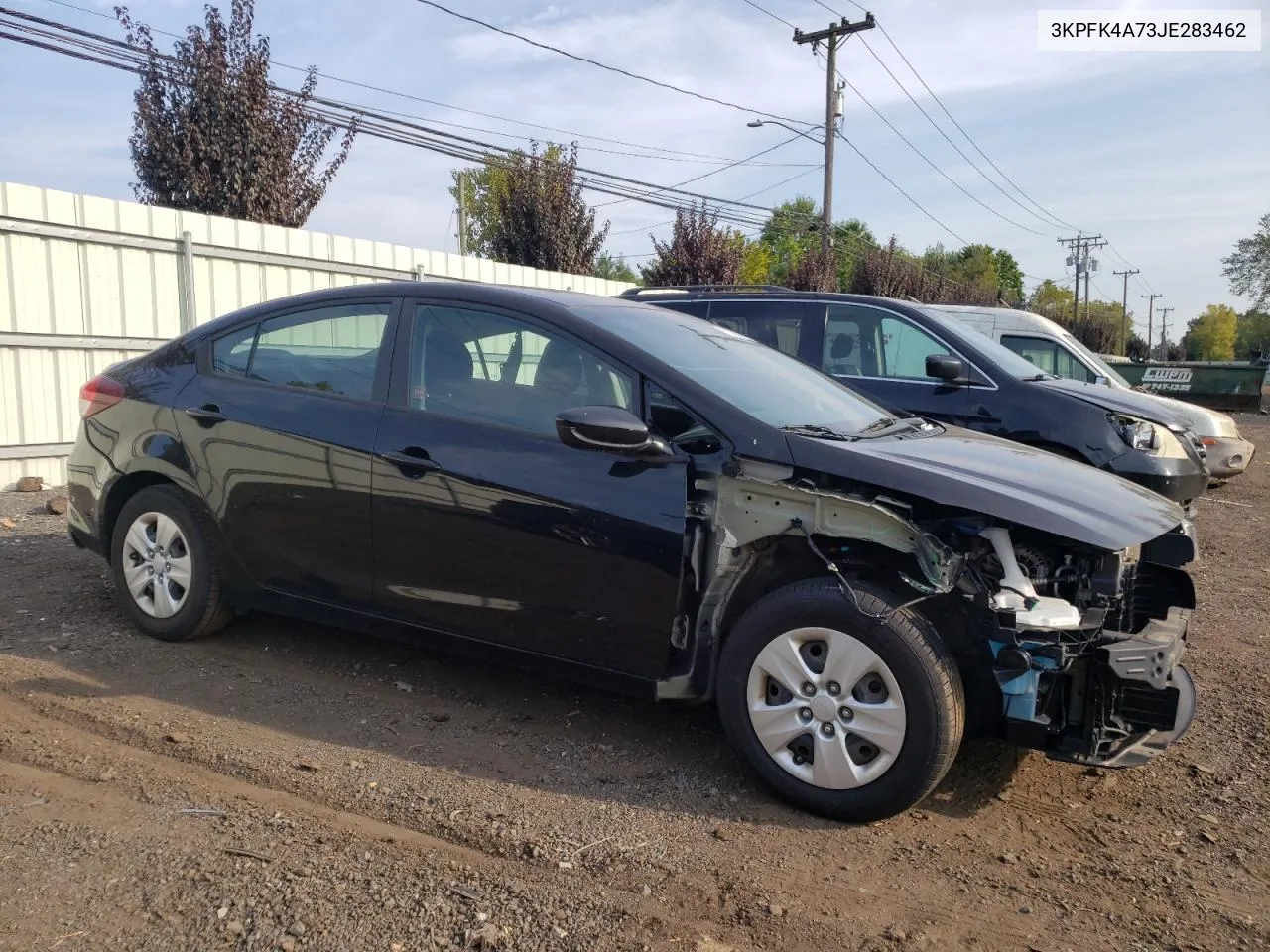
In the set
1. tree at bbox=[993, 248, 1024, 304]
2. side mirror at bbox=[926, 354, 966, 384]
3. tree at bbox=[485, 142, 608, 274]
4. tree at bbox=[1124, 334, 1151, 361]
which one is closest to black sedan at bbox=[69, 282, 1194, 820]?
side mirror at bbox=[926, 354, 966, 384]

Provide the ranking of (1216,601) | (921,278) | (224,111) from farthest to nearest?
(921,278)
(224,111)
(1216,601)

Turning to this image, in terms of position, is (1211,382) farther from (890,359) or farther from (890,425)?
(890,425)

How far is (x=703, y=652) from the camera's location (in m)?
3.48

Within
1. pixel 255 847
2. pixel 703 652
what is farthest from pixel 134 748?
pixel 703 652

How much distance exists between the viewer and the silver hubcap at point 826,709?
3.13 m

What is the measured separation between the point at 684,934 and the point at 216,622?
2.98 meters

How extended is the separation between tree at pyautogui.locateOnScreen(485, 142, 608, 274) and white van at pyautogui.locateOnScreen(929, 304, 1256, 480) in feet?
29.9

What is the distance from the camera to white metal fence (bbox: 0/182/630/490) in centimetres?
828

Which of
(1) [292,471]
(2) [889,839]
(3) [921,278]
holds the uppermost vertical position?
(3) [921,278]

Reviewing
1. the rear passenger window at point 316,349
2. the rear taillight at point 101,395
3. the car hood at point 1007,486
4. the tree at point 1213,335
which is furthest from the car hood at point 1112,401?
the tree at point 1213,335

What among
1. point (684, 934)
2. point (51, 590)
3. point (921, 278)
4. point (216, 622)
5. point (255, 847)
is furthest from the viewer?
point (921, 278)

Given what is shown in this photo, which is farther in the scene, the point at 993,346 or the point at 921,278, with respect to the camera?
the point at 921,278

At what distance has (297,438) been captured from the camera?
4207 millimetres

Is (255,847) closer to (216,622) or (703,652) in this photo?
(703,652)
